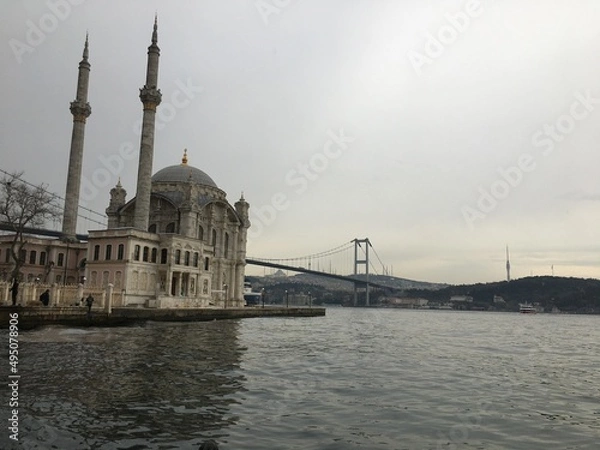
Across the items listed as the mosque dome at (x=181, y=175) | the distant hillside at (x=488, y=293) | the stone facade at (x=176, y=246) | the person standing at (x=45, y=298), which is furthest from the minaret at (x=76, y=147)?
the distant hillside at (x=488, y=293)

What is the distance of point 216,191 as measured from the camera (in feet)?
180

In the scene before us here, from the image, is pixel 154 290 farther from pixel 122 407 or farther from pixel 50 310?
pixel 122 407

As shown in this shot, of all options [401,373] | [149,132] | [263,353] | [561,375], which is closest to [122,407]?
[401,373]

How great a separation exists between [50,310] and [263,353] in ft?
40.8

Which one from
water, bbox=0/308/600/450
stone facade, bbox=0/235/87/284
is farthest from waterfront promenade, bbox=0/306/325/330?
stone facade, bbox=0/235/87/284

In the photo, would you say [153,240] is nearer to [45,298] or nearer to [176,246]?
[176,246]

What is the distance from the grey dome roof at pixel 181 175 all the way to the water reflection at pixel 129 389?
3714 cm

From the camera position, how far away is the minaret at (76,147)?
1793 inches

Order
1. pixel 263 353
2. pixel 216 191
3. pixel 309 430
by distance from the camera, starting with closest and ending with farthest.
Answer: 1. pixel 309 430
2. pixel 263 353
3. pixel 216 191

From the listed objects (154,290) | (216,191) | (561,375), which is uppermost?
(216,191)

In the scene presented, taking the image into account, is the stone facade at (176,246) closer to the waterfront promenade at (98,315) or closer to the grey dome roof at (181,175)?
the grey dome roof at (181,175)

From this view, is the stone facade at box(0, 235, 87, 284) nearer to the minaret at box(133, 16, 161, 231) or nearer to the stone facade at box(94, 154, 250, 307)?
the stone facade at box(94, 154, 250, 307)

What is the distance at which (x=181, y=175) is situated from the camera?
179 feet

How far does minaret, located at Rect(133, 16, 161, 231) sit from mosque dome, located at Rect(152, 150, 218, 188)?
1005 centimetres
